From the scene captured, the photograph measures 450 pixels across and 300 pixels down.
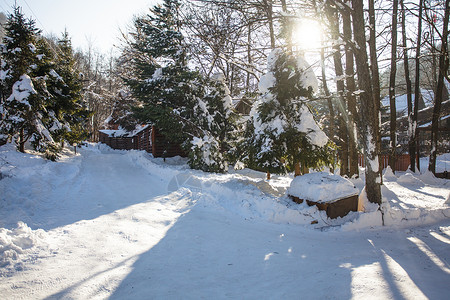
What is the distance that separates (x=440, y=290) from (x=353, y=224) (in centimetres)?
231

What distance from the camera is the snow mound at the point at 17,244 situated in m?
3.37

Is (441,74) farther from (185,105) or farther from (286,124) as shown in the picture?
(185,105)

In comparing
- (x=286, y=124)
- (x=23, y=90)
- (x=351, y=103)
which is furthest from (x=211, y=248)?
(x=23, y=90)

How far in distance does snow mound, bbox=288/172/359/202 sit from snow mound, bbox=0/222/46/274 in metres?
5.67

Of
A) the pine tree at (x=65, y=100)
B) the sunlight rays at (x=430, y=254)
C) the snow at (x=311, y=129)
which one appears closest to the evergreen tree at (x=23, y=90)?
the pine tree at (x=65, y=100)

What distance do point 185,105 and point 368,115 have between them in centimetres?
1189

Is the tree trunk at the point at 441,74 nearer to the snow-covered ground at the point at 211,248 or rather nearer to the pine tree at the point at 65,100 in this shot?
the snow-covered ground at the point at 211,248

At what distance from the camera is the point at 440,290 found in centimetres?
296

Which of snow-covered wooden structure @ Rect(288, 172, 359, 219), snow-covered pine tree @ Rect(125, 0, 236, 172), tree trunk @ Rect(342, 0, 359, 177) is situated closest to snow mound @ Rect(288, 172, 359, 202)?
snow-covered wooden structure @ Rect(288, 172, 359, 219)

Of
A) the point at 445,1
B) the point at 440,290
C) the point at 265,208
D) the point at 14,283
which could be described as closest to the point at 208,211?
the point at 265,208

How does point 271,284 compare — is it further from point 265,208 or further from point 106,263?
point 265,208

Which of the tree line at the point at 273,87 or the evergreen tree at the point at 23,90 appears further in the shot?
the evergreen tree at the point at 23,90

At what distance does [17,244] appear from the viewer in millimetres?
3811

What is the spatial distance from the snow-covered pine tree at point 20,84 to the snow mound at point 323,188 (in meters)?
13.4
